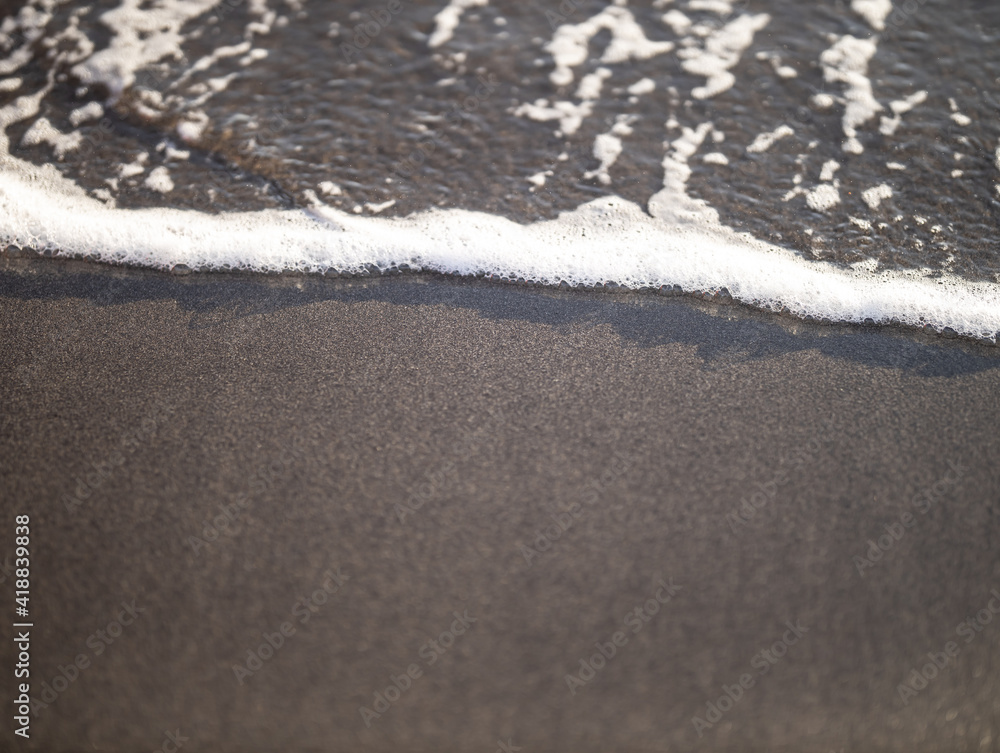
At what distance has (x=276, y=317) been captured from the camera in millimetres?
2105

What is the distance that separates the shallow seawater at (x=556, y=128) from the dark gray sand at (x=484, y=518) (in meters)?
0.29

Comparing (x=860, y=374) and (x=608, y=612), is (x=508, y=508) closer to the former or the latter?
(x=608, y=612)

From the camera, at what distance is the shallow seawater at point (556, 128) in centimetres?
237

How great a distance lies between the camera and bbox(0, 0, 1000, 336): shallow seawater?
93.3 inches

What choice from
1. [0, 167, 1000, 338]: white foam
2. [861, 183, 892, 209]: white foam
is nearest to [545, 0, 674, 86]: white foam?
[0, 167, 1000, 338]: white foam

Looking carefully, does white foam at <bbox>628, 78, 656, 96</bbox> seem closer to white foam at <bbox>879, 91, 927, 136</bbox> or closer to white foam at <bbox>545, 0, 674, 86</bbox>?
white foam at <bbox>545, 0, 674, 86</bbox>

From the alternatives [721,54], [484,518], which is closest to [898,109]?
[721,54]

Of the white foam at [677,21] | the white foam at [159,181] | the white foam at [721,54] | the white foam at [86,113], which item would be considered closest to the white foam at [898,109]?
the white foam at [721,54]

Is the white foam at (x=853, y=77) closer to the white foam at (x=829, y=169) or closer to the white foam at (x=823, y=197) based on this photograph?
the white foam at (x=829, y=169)

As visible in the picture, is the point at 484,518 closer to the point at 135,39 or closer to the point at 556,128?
the point at 556,128

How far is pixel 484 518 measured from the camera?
168 centimetres

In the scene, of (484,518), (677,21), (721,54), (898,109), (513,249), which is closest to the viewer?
(484,518)

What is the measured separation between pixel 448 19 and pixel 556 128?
85cm

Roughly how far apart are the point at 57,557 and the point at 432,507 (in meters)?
0.92
